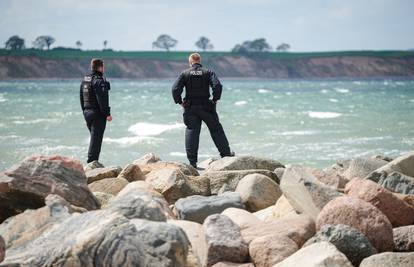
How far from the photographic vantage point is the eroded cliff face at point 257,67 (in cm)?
13012

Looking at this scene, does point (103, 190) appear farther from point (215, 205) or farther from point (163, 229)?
point (163, 229)

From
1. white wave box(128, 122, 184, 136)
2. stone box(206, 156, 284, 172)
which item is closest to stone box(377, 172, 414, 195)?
stone box(206, 156, 284, 172)

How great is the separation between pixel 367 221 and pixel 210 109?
528 cm

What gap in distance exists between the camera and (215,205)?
5.82 metres

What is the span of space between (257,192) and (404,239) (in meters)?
1.70

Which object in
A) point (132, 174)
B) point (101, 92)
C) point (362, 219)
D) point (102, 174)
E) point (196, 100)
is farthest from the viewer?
point (196, 100)

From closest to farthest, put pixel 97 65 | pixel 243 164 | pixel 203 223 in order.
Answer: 1. pixel 203 223
2. pixel 243 164
3. pixel 97 65

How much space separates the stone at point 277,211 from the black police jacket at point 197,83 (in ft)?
13.2

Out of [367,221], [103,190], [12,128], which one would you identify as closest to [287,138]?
[12,128]

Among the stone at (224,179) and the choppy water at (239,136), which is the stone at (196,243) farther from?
the choppy water at (239,136)

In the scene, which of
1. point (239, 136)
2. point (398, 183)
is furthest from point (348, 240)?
point (239, 136)

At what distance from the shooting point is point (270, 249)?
478cm

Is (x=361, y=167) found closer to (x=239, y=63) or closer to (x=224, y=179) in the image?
(x=224, y=179)

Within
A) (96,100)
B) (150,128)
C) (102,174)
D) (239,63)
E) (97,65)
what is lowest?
(150,128)
